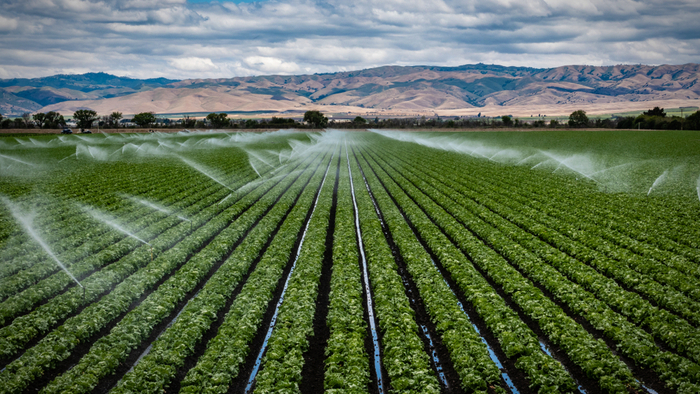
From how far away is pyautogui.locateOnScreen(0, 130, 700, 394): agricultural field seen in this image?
8992 millimetres

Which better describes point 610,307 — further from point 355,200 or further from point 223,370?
point 355,200

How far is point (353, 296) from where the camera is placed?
1248cm

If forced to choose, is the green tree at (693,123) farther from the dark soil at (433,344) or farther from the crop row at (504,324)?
the dark soil at (433,344)

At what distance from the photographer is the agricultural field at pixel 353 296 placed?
29.5 feet

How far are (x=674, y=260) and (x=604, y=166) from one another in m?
35.4

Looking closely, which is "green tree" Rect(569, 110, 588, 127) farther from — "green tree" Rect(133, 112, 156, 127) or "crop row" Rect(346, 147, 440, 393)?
"green tree" Rect(133, 112, 156, 127)

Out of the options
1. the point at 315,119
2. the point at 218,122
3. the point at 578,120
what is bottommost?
the point at 218,122

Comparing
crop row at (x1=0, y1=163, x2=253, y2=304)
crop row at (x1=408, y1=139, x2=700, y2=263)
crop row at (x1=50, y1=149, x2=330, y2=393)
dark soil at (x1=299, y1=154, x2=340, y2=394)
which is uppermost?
crop row at (x1=408, y1=139, x2=700, y2=263)

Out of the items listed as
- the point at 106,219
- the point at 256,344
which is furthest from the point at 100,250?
the point at 256,344

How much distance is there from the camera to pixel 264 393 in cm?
821

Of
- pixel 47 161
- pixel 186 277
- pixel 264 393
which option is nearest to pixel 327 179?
pixel 186 277

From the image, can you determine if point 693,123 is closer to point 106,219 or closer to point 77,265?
point 106,219

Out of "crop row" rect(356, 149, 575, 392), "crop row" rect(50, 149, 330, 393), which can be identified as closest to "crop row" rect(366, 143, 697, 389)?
"crop row" rect(356, 149, 575, 392)

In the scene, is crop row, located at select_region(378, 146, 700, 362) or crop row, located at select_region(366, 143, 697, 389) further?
crop row, located at select_region(378, 146, 700, 362)
